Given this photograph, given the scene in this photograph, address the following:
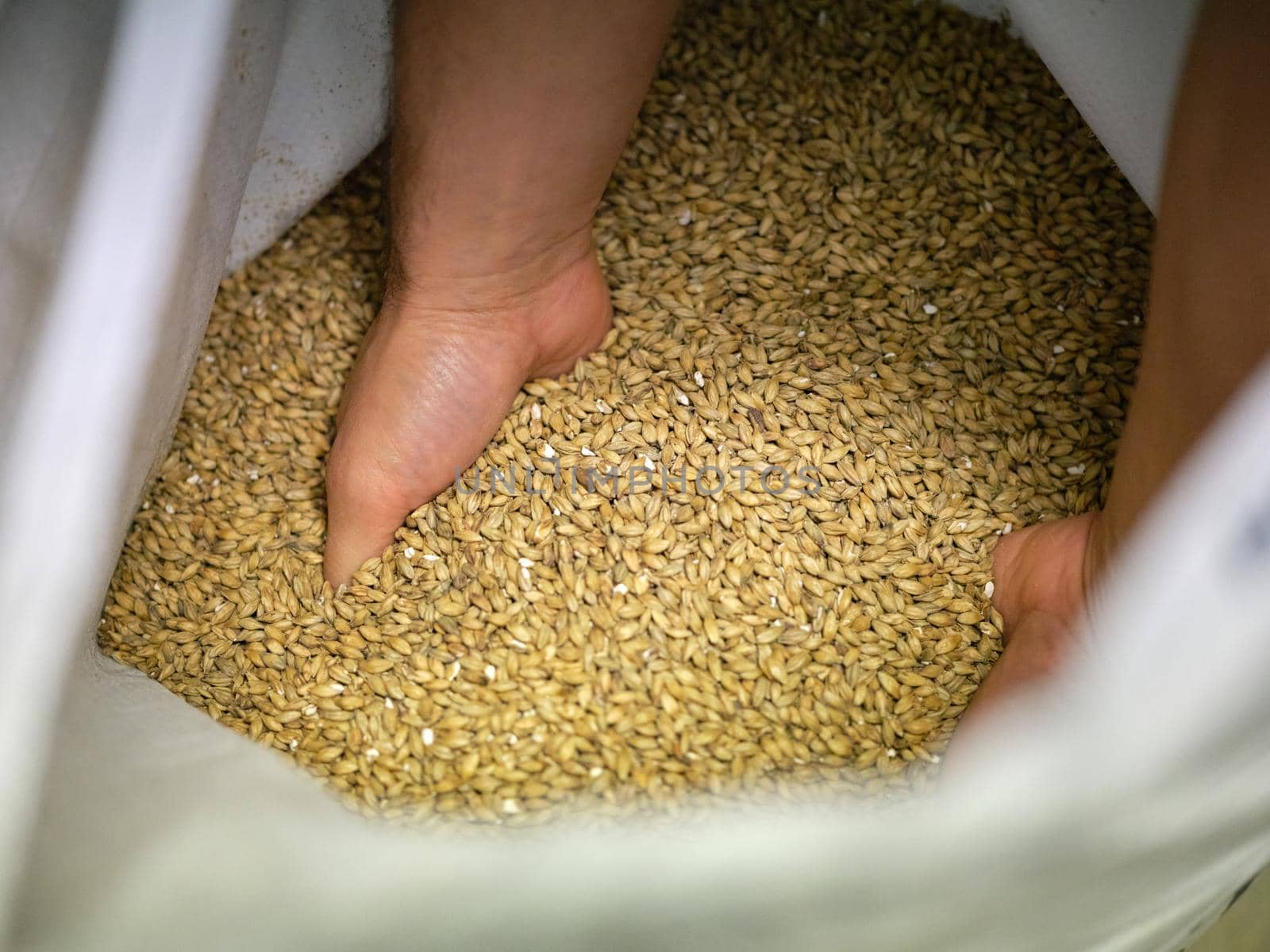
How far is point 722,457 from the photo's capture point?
40.8 inches

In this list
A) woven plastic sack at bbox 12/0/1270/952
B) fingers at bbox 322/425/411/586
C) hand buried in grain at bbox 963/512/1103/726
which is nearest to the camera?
woven plastic sack at bbox 12/0/1270/952

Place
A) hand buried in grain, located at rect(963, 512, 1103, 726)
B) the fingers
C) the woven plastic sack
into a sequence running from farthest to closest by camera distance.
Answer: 1. the fingers
2. hand buried in grain, located at rect(963, 512, 1103, 726)
3. the woven plastic sack

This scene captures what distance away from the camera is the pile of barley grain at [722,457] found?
0.95 m

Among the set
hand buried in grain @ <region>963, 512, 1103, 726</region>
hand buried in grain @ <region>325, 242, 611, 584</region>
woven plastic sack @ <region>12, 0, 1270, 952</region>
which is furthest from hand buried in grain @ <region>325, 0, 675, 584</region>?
hand buried in grain @ <region>963, 512, 1103, 726</region>

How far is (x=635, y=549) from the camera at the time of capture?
101cm

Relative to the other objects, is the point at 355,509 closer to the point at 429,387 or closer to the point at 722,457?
the point at 429,387

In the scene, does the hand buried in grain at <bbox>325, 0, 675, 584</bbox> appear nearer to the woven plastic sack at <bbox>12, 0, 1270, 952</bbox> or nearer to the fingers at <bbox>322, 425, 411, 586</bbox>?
the fingers at <bbox>322, 425, 411, 586</bbox>

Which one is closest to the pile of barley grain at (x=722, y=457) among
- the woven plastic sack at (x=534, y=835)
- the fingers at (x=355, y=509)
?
the fingers at (x=355, y=509)

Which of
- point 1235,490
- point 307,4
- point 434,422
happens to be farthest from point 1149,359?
→ point 307,4

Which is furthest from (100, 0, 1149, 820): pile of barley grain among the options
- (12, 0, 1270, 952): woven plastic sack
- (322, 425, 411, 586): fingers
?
(12, 0, 1270, 952): woven plastic sack

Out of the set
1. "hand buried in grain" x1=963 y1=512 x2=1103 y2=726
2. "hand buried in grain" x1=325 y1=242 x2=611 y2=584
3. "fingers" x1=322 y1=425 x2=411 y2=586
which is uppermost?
"hand buried in grain" x1=963 y1=512 x2=1103 y2=726

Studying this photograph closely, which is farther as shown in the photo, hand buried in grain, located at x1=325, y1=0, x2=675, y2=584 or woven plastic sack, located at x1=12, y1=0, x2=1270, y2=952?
hand buried in grain, located at x1=325, y1=0, x2=675, y2=584

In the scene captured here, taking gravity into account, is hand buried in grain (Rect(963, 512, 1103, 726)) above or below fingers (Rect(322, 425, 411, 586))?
above

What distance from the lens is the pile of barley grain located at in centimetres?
95
